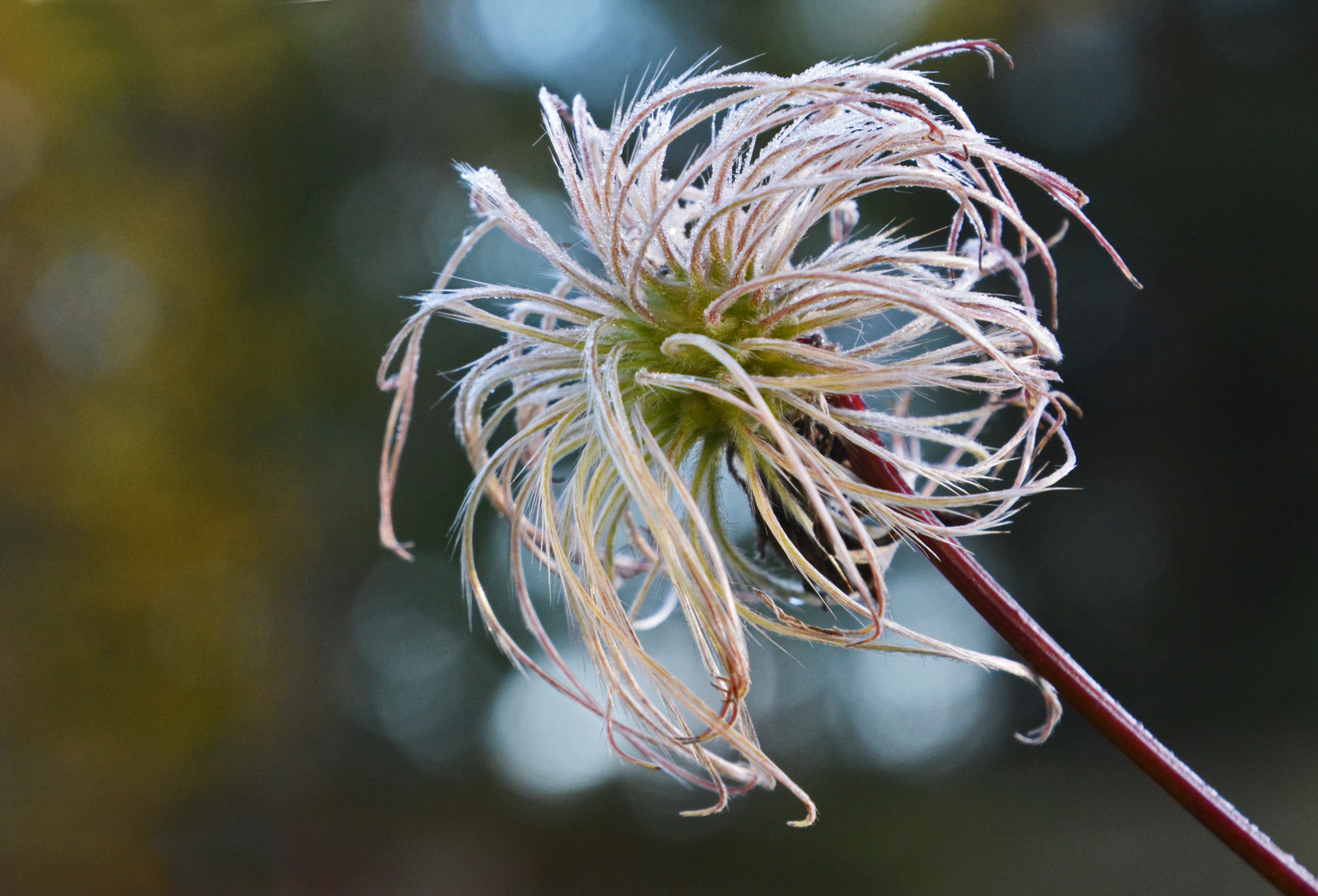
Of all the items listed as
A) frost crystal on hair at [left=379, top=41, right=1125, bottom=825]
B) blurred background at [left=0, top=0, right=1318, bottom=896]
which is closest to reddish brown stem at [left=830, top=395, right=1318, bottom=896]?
frost crystal on hair at [left=379, top=41, right=1125, bottom=825]

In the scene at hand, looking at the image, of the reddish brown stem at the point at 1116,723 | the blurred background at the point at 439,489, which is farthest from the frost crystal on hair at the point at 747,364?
the blurred background at the point at 439,489

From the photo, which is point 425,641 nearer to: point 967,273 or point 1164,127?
point 1164,127

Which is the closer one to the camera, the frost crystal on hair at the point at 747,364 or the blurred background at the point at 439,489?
the frost crystal on hair at the point at 747,364

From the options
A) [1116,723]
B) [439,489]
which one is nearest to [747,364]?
[1116,723]

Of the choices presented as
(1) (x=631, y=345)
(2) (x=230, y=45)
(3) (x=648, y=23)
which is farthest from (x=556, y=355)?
(2) (x=230, y=45)

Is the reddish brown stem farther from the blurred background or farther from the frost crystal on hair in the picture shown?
the blurred background

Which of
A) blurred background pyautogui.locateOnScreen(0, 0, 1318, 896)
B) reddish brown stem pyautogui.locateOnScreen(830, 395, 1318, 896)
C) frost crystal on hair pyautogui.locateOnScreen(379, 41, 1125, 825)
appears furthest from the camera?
blurred background pyautogui.locateOnScreen(0, 0, 1318, 896)

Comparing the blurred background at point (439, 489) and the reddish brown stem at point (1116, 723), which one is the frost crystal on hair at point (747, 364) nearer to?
the reddish brown stem at point (1116, 723)
